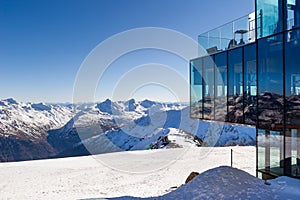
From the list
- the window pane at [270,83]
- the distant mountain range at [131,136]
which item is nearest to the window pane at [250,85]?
the window pane at [270,83]

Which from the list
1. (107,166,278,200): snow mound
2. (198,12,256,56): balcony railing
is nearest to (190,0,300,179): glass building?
(198,12,256,56): balcony railing

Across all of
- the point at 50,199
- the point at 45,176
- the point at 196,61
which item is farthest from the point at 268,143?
the point at 45,176

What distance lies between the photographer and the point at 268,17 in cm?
696

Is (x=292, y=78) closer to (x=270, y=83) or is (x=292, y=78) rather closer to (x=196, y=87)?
(x=270, y=83)

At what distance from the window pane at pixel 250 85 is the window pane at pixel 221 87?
121cm

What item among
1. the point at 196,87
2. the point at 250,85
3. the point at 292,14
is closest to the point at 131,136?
the point at 196,87

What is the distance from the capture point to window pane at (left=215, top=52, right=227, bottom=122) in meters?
9.46

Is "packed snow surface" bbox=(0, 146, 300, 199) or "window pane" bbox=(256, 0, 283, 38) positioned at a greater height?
"window pane" bbox=(256, 0, 283, 38)

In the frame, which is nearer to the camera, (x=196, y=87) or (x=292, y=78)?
(x=292, y=78)

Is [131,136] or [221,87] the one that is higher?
[221,87]

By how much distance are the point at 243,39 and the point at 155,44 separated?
8.02 meters

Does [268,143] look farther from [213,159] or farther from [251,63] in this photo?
[213,159]

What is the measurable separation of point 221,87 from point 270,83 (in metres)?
2.94

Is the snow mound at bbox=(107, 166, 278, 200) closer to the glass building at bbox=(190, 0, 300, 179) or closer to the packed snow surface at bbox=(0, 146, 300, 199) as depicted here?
the packed snow surface at bbox=(0, 146, 300, 199)
